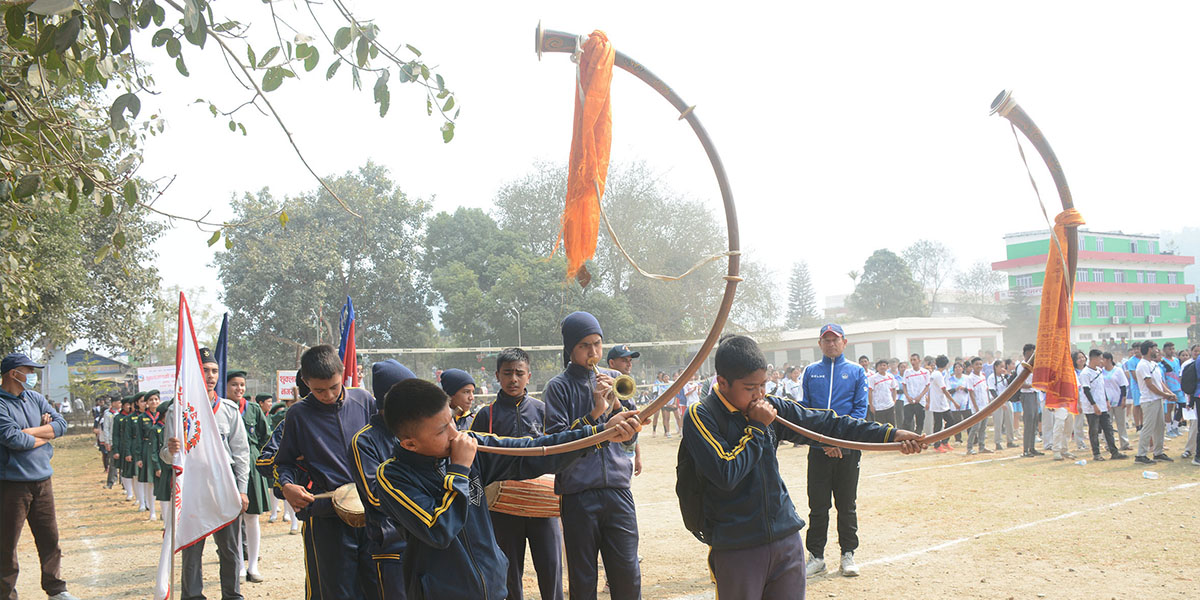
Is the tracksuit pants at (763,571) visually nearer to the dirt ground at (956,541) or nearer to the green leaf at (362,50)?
the dirt ground at (956,541)

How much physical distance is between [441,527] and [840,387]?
4.83 meters

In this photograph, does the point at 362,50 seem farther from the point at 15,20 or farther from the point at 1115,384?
the point at 1115,384

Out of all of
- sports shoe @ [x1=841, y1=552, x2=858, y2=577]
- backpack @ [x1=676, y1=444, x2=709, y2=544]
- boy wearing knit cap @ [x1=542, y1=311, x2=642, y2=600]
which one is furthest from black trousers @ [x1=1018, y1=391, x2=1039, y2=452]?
backpack @ [x1=676, y1=444, x2=709, y2=544]

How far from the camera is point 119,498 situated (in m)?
16.2

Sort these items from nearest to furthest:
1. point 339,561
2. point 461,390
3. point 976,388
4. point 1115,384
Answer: point 339,561
point 461,390
point 1115,384
point 976,388

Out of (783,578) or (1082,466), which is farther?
(1082,466)

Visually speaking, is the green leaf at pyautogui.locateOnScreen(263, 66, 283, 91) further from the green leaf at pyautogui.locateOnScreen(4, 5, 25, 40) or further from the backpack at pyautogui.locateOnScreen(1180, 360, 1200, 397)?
the backpack at pyautogui.locateOnScreen(1180, 360, 1200, 397)

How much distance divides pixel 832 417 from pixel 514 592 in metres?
2.38

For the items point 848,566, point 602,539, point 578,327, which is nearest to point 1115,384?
point 848,566

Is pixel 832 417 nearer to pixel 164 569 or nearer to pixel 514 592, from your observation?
pixel 514 592

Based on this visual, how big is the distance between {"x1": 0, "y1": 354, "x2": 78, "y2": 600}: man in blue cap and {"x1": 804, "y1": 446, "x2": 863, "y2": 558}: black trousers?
659 cm

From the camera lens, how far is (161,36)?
3912mm

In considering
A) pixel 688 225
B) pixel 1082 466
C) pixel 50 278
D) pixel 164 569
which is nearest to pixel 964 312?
pixel 688 225

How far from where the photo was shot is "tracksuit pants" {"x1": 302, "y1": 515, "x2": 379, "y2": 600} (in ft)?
14.9
